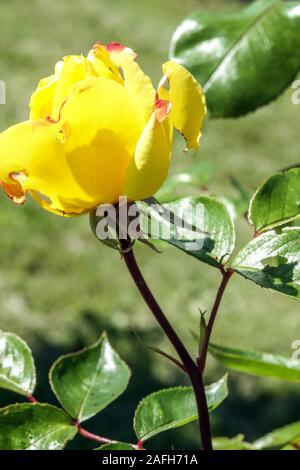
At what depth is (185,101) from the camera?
1.78 ft

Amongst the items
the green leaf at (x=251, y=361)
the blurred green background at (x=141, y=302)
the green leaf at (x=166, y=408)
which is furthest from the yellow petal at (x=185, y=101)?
the blurred green background at (x=141, y=302)

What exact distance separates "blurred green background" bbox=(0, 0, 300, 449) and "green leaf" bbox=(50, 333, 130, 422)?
1.49 meters

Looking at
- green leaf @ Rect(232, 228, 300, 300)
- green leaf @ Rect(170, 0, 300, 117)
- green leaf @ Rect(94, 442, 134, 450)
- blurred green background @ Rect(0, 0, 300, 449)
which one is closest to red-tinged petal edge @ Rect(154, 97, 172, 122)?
green leaf @ Rect(232, 228, 300, 300)

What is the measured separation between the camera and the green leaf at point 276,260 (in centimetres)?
55

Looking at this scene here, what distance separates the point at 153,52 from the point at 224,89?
3.49 metres

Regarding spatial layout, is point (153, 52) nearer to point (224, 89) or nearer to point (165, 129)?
point (224, 89)

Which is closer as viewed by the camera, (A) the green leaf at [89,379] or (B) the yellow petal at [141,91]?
(B) the yellow petal at [141,91]

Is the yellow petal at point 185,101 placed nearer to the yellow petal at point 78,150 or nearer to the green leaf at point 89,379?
the yellow petal at point 78,150

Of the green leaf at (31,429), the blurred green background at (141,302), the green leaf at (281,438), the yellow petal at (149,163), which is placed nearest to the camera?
the yellow petal at (149,163)

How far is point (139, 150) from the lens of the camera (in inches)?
19.9

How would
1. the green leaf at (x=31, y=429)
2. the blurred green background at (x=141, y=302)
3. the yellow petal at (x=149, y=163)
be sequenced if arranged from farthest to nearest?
the blurred green background at (x=141, y=302) → the green leaf at (x=31, y=429) → the yellow petal at (x=149, y=163)

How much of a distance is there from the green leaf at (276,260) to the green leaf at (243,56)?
0.31m

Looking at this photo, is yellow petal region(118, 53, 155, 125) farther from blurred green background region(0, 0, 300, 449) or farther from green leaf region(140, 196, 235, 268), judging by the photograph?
blurred green background region(0, 0, 300, 449)

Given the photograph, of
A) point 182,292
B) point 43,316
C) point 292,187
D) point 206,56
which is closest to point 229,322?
point 182,292
